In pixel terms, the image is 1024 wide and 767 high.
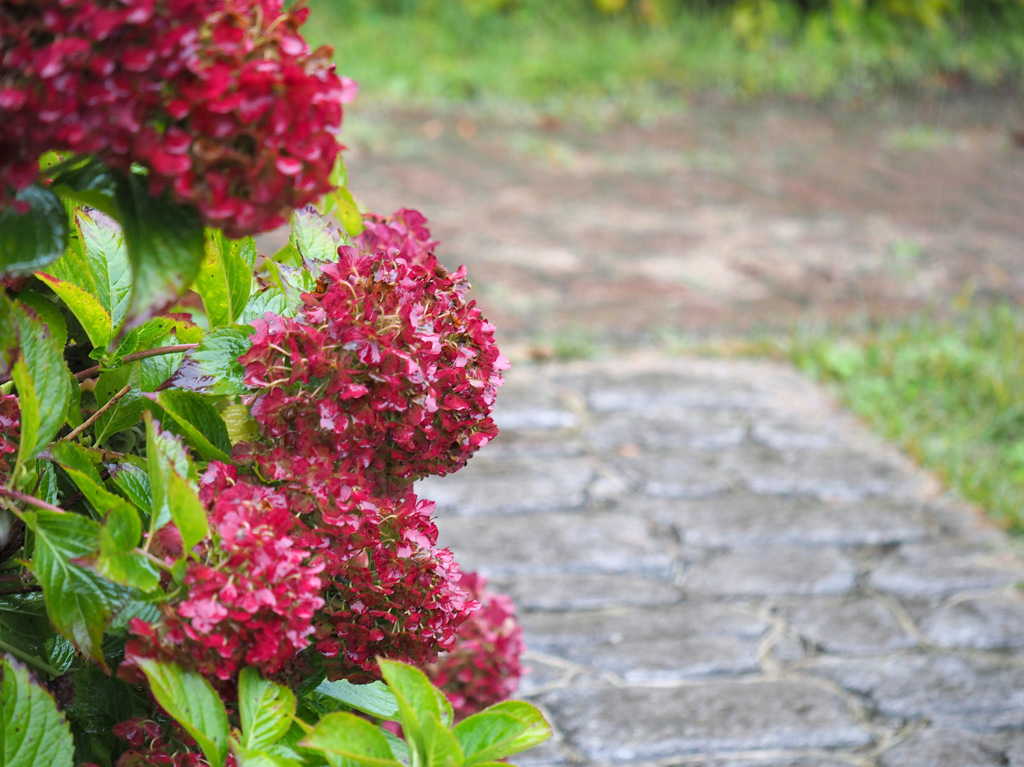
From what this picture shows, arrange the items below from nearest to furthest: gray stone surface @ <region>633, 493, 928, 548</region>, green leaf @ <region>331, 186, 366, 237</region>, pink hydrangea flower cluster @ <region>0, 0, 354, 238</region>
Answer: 1. pink hydrangea flower cluster @ <region>0, 0, 354, 238</region>
2. green leaf @ <region>331, 186, 366, 237</region>
3. gray stone surface @ <region>633, 493, 928, 548</region>

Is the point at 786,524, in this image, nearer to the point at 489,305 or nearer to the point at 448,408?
the point at 489,305

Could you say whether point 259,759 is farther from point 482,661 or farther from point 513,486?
point 513,486

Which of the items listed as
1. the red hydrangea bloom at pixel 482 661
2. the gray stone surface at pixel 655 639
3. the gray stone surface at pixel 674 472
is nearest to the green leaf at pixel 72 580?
the red hydrangea bloom at pixel 482 661

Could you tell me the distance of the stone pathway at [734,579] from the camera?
1.89 m

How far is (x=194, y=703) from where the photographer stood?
2.25 feet

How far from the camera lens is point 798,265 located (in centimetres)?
452

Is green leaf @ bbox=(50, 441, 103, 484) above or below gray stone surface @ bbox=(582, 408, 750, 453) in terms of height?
above

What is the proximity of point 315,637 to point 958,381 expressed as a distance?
9.84 ft

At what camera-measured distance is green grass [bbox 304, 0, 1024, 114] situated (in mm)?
6688

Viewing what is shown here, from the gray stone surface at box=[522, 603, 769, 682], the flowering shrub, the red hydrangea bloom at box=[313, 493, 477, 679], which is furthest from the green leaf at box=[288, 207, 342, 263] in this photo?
the gray stone surface at box=[522, 603, 769, 682]

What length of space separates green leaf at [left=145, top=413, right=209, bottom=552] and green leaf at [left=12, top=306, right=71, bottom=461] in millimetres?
71

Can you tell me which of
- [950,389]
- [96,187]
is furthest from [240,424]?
[950,389]

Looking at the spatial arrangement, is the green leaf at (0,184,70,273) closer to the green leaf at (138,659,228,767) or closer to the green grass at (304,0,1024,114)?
the green leaf at (138,659,228,767)

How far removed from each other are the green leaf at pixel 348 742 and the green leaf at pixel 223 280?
0.36 metres
